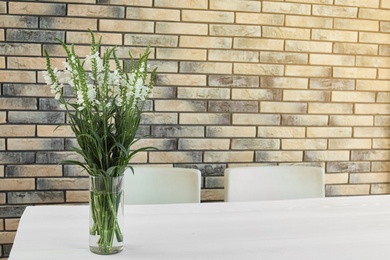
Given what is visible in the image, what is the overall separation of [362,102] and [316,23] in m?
0.56

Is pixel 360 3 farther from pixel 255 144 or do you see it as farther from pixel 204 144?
pixel 204 144

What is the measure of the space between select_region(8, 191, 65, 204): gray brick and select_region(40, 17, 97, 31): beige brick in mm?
875

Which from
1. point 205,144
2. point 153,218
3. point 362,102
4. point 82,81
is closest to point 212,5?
point 205,144

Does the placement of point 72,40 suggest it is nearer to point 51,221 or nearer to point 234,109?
point 234,109

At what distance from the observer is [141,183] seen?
2107 mm

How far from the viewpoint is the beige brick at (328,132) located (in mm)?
2834

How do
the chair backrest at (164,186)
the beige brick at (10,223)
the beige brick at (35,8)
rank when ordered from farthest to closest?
the beige brick at (10,223) → the beige brick at (35,8) → the chair backrest at (164,186)

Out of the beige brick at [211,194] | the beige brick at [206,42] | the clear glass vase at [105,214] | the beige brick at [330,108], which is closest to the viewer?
the clear glass vase at [105,214]

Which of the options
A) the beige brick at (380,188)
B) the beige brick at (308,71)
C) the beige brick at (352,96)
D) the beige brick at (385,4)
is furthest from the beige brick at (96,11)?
the beige brick at (380,188)

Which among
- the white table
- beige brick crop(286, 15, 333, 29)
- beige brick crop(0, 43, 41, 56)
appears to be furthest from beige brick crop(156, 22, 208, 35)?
the white table

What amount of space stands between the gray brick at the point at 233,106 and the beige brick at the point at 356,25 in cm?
69

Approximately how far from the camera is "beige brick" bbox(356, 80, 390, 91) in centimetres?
288

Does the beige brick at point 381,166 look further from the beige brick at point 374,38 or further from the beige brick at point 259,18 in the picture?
the beige brick at point 259,18

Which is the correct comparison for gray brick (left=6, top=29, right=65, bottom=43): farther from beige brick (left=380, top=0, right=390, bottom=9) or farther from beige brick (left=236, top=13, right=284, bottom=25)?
beige brick (left=380, top=0, right=390, bottom=9)
